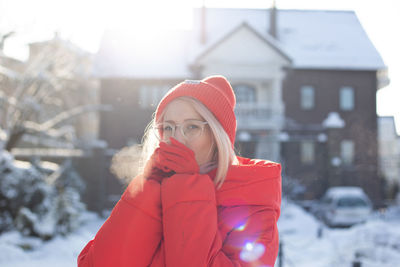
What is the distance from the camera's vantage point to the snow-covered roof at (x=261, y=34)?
20.3 metres

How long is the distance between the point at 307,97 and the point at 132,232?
21.4 m

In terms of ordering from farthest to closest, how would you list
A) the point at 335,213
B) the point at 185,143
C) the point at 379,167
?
the point at 379,167 < the point at 335,213 < the point at 185,143

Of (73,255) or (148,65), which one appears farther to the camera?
(148,65)

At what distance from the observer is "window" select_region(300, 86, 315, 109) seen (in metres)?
21.7

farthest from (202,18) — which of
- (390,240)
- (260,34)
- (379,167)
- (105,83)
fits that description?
(390,240)

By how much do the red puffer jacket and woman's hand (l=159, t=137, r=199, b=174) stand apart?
0.06m

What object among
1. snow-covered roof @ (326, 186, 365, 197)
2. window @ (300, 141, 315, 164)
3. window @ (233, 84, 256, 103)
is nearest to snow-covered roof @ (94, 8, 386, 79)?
window @ (233, 84, 256, 103)

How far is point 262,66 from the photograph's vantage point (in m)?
18.8

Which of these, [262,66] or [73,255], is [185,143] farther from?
[262,66]

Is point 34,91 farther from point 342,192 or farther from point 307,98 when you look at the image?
point 307,98

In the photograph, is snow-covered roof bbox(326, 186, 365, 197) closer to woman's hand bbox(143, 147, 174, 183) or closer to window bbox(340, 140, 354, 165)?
window bbox(340, 140, 354, 165)

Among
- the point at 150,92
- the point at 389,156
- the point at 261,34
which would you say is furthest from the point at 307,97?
the point at 150,92

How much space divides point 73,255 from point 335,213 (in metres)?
9.00

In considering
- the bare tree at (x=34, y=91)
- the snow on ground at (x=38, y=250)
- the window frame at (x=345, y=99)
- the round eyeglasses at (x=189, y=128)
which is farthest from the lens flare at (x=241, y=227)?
the window frame at (x=345, y=99)
